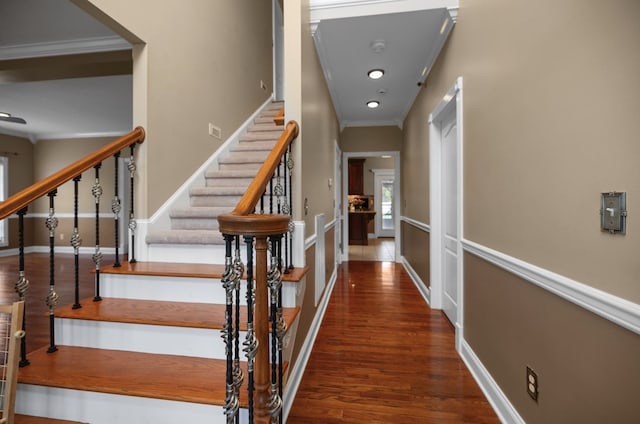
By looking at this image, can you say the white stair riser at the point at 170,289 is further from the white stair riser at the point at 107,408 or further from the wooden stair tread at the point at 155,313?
the white stair riser at the point at 107,408

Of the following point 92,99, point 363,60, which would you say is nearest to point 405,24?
point 363,60

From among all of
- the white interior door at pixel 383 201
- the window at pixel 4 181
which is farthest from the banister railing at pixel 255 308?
the white interior door at pixel 383 201

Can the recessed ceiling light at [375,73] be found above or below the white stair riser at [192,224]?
above

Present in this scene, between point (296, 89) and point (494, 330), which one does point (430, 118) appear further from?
point (494, 330)

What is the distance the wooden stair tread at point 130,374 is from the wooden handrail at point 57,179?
0.75m

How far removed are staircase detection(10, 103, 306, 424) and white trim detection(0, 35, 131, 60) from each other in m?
2.19

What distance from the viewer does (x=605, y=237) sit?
38.0 inches

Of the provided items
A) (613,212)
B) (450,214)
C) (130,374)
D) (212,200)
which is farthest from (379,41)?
(130,374)

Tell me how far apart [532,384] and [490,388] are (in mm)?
472

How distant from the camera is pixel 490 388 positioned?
1.78 m

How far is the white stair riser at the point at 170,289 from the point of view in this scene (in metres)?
1.79

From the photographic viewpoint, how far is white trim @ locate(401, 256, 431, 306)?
343cm

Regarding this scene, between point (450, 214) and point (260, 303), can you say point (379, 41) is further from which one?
point (260, 303)

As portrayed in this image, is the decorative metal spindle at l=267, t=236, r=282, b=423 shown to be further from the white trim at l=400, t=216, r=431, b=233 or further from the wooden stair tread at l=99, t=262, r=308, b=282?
the white trim at l=400, t=216, r=431, b=233
